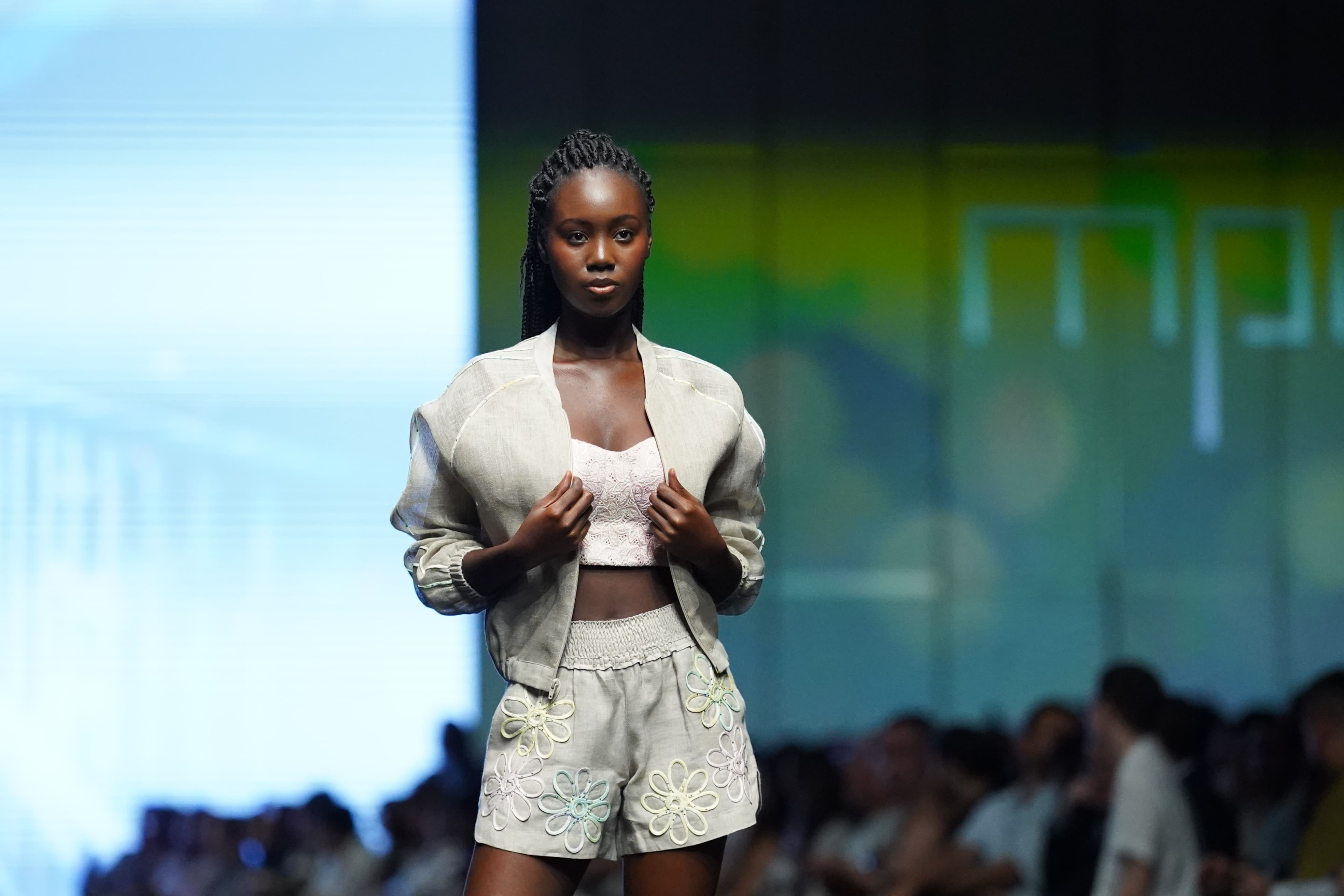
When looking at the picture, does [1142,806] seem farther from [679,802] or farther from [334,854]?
[334,854]

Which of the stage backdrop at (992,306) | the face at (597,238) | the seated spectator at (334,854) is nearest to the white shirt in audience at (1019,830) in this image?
the stage backdrop at (992,306)

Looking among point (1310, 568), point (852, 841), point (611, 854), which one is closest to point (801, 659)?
point (852, 841)

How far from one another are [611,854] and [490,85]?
5959 mm

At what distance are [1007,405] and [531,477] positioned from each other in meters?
6.00

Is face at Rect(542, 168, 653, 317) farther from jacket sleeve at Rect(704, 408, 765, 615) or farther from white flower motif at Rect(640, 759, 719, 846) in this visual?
white flower motif at Rect(640, 759, 719, 846)

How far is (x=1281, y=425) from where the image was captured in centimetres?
829

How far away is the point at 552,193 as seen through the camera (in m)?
2.54

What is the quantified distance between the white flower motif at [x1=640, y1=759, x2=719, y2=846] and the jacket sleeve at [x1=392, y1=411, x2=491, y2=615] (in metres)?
0.36

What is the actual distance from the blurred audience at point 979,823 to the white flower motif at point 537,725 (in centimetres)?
290

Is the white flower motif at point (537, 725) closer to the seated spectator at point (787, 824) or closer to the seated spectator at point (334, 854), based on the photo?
the seated spectator at point (787, 824)

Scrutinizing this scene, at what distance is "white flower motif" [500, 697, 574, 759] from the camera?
7.95ft

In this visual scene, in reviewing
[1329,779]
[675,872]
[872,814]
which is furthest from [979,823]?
[675,872]

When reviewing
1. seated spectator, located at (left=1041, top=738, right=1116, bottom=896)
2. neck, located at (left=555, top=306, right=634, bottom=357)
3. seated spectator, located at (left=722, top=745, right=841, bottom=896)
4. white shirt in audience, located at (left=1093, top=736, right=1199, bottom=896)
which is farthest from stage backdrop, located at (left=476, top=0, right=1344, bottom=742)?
neck, located at (left=555, top=306, right=634, bottom=357)

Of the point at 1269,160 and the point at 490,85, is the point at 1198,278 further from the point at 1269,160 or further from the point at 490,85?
the point at 490,85
